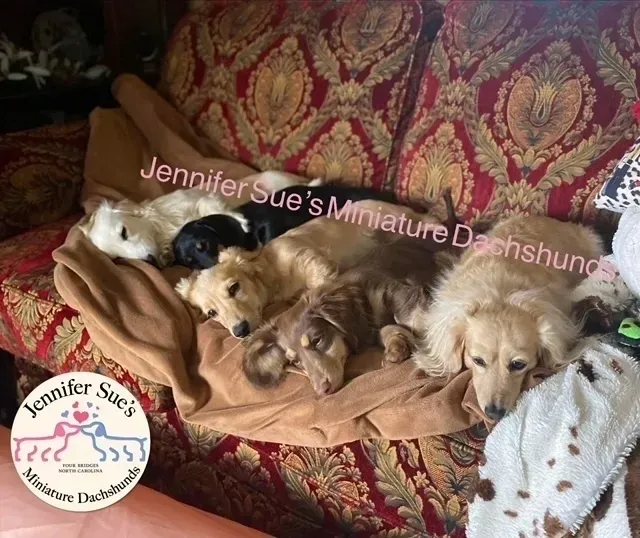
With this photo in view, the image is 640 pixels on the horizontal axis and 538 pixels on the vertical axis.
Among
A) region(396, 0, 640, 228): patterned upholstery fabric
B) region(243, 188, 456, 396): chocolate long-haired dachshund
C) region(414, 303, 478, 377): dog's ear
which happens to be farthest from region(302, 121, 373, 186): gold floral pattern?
region(414, 303, 478, 377): dog's ear

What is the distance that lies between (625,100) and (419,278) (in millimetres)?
797

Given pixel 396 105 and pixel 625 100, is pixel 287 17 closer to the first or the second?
pixel 396 105

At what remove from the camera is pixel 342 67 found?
2.45 metres

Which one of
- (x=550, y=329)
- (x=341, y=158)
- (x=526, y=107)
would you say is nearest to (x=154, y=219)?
(x=341, y=158)

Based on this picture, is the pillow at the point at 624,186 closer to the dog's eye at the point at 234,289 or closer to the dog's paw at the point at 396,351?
the dog's paw at the point at 396,351

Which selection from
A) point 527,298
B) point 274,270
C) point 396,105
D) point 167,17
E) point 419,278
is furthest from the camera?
point 167,17

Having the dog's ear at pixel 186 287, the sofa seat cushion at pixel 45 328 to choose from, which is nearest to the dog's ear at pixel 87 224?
the sofa seat cushion at pixel 45 328

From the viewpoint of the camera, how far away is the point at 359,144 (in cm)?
243

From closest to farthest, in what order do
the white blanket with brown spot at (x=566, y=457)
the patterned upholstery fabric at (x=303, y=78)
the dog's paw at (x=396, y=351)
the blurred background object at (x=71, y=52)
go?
1. the white blanket with brown spot at (x=566, y=457)
2. the dog's paw at (x=396, y=351)
3. the patterned upholstery fabric at (x=303, y=78)
4. the blurred background object at (x=71, y=52)

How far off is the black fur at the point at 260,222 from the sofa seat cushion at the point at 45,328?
0.42 m

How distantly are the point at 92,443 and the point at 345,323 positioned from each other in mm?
810

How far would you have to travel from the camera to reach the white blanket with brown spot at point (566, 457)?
127 cm

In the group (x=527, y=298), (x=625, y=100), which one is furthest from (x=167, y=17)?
(x=527, y=298)

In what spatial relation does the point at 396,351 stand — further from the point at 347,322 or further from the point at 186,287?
the point at 186,287
